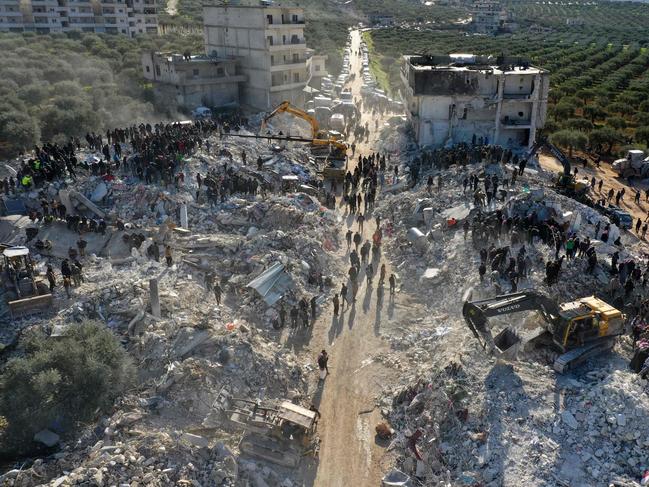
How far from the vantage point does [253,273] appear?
19.6 metres

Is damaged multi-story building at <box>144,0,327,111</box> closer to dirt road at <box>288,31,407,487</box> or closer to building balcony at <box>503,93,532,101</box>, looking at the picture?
building balcony at <box>503,93,532,101</box>

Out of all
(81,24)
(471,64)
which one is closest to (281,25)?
(471,64)

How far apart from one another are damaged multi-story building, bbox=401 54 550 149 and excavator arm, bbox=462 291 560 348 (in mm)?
22265

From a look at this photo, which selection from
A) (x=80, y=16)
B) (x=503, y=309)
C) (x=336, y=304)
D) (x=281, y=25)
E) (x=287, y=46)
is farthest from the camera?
(x=80, y=16)

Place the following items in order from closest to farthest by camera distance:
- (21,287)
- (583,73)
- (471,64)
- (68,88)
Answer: (21,287) → (471,64) → (68,88) → (583,73)

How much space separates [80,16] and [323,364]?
78.1 meters

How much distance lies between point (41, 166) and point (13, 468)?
58.6ft

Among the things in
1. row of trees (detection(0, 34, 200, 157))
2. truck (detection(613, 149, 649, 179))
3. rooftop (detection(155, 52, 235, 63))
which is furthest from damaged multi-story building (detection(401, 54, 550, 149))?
row of trees (detection(0, 34, 200, 157))

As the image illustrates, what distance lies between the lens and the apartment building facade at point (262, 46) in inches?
1699

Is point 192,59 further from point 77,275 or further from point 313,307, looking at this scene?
point 313,307

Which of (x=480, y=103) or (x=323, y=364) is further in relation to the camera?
(x=480, y=103)

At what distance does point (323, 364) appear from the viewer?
15727 millimetres

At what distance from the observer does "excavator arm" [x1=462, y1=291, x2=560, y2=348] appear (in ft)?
47.8

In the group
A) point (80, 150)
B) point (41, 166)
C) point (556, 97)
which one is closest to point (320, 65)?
point (556, 97)
